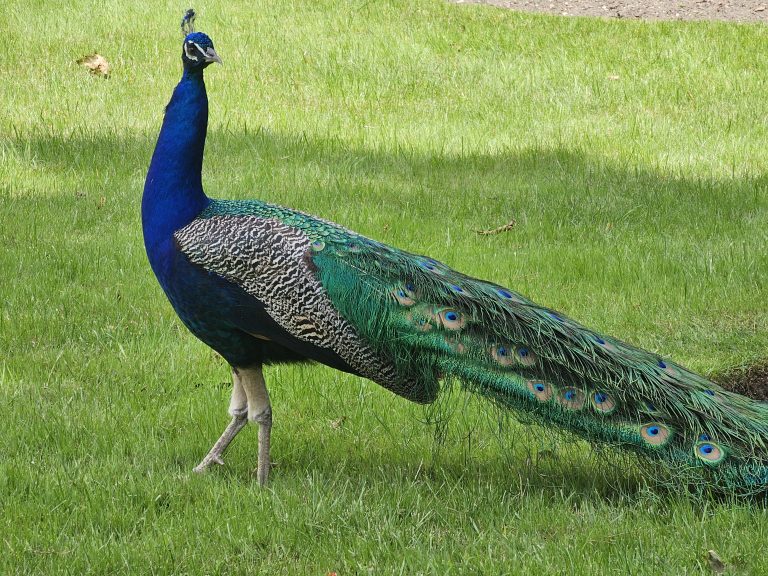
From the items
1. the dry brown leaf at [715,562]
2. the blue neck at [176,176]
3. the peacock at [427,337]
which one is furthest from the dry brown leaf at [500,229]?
the dry brown leaf at [715,562]

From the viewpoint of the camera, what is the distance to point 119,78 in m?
9.90

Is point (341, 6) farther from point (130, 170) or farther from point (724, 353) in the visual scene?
point (724, 353)

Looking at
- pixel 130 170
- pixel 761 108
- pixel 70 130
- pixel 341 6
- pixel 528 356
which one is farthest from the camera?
Result: pixel 341 6

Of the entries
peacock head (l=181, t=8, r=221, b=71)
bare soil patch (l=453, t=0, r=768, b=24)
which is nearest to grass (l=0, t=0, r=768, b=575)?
bare soil patch (l=453, t=0, r=768, b=24)

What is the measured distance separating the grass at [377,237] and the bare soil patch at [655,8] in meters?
0.83

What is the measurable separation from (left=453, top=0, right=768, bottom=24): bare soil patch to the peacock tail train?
8.48 m

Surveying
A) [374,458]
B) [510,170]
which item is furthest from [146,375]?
[510,170]

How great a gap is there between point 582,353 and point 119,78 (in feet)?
21.8

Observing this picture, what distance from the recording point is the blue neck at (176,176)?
446 centimetres

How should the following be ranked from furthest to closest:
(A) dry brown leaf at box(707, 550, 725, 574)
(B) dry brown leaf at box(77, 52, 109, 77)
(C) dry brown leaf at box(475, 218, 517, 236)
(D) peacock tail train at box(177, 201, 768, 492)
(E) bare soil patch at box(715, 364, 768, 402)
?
(B) dry brown leaf at box(77, 52, 109, 77) → (C) dry brown leaf at box(475, 218, 517, 236) → (E) bare soil patch at box(715, 364, 768, 402) → (D) peacock tail train at box(177, 201, 768, 492) → (A) dry brown leaf at box(707, 550, 725, 574)

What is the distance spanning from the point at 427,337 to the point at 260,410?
0.74 meters

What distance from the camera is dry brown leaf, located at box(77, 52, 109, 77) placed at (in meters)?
9.97

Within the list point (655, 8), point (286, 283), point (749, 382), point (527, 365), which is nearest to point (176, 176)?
point (286, 283)

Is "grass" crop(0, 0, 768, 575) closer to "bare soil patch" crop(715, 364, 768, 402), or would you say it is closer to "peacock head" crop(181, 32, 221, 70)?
"bare soil patch" crop(715, 364, 768, 402)
